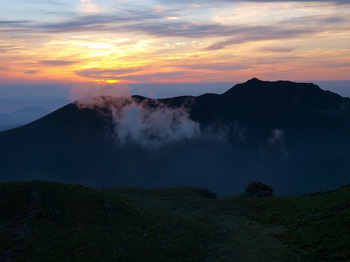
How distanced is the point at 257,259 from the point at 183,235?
1267cm

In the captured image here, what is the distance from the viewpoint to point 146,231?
148ft

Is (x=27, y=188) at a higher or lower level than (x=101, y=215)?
higher

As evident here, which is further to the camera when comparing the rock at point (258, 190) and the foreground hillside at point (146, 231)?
the rock at point (258, 190)

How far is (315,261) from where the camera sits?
112ft

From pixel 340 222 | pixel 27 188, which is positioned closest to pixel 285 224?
pixel 340 222

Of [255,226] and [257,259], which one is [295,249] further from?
[255,226]

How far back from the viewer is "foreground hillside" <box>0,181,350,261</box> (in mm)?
37219

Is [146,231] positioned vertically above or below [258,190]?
above

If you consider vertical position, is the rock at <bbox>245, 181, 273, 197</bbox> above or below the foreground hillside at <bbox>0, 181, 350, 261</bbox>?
below

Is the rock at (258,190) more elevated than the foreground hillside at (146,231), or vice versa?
the foreground hillside at (146,231)

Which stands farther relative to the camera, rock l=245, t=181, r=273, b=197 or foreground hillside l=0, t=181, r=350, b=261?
rock l=245, t=181, r=273, b=197

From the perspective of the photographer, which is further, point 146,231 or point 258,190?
point 258,190

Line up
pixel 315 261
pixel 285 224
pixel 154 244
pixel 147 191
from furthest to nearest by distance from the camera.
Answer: pixel 147 191, pixel 285 224, pixel 154 244, pixel 315 261

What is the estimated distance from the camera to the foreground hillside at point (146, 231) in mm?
37219
